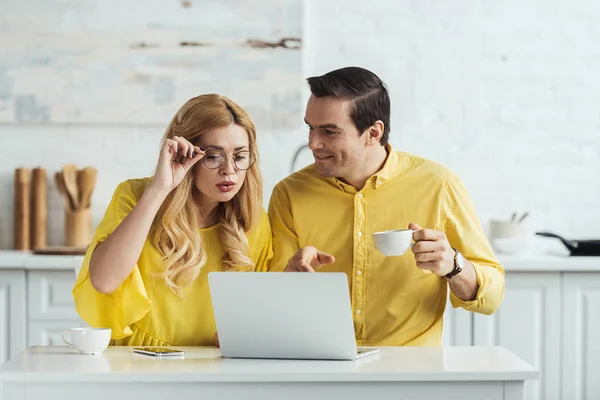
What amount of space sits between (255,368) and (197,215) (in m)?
0.67

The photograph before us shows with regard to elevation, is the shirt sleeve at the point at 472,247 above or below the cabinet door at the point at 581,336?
above

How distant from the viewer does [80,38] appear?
13.7 ft

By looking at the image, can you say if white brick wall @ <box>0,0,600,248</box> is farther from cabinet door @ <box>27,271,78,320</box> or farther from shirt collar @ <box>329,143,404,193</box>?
shirt collar @ <box>329,143,404,193</box>

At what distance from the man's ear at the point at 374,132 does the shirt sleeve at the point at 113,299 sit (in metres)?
0.74

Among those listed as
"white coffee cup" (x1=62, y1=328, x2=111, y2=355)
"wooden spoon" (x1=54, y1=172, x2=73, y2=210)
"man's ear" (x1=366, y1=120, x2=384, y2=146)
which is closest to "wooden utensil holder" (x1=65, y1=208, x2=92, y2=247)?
"wooden spoon" (x1=54, y1=172, x2=73, y2=210)

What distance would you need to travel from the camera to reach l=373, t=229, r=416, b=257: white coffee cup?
2.15 m

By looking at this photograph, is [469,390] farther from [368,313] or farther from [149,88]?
[149,88]

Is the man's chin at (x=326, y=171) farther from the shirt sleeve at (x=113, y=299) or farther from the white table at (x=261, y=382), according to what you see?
the white table at (x=261, y=382)

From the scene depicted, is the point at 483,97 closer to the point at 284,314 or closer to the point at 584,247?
the point at 584,247

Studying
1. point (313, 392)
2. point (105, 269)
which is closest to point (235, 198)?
point (105, 269)

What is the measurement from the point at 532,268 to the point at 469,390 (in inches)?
75.8

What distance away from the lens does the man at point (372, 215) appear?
8.34 feet

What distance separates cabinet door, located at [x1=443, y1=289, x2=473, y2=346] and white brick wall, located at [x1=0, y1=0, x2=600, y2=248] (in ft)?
2.11

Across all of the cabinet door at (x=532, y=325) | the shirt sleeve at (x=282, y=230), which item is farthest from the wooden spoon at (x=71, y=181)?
the cabinet door at (x=532, y=325)
